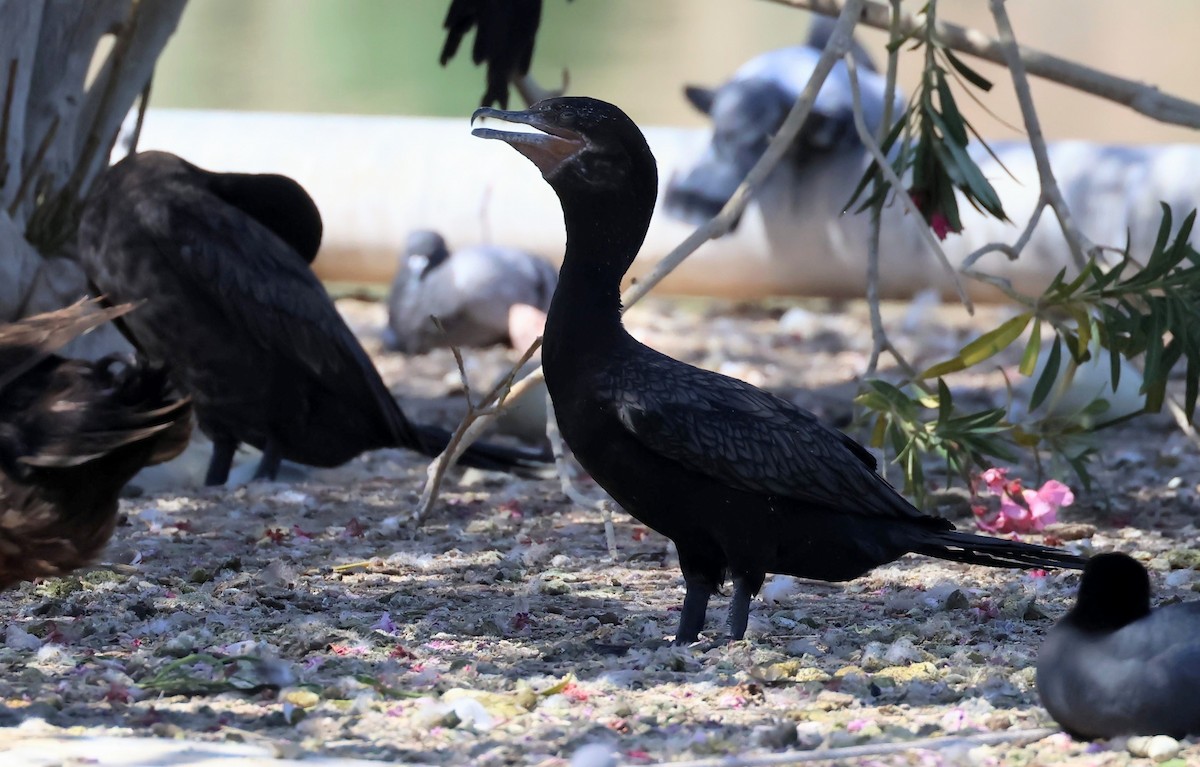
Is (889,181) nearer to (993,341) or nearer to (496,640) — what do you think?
(993,341)

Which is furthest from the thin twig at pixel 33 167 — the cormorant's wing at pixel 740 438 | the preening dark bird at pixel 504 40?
the cormorant's wing at pixel 740 438

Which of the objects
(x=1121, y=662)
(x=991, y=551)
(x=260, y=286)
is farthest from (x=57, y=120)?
(x=1121, y=662)

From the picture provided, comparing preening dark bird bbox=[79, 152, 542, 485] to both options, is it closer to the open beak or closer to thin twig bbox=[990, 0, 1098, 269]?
the open beak

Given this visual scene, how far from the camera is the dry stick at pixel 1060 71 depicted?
490 cm

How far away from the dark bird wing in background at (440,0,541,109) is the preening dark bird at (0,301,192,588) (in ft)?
7.90

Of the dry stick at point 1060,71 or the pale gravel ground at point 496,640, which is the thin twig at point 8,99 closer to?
the pale gravel ground at point 496,640

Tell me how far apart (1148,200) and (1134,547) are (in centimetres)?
425

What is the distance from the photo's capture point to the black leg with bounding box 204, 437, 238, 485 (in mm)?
5434

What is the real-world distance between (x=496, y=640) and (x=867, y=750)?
1109mm

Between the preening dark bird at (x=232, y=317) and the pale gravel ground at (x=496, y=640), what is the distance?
0.77 ft

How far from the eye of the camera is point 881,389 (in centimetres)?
439

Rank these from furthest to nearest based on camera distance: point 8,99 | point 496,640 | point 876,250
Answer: point 8,99
point 876,250
point 496,640

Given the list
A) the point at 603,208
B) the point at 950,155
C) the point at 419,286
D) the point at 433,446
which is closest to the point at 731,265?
the point at 419,286

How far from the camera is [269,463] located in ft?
17.7
